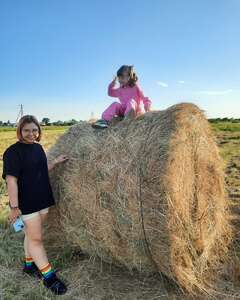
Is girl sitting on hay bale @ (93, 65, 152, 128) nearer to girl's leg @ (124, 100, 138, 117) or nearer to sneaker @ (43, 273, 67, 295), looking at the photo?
girl's leg @ (124, 100, 138, 117)

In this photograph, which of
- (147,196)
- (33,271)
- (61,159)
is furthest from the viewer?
(61,159)

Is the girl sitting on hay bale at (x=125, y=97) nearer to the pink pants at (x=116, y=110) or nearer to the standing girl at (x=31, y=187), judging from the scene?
the pink pants at (x=116, y=110)

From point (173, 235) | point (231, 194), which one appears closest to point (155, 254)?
point (173, 235)

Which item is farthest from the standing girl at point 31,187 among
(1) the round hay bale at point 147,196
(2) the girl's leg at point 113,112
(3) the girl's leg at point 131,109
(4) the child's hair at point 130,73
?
(4) the child's hair at point 130,73

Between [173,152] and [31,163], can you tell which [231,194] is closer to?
Answer: [173,152]

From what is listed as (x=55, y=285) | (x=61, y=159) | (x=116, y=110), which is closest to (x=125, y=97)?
(x=116, y=110)

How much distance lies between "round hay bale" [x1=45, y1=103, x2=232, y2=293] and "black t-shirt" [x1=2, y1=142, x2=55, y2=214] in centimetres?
30

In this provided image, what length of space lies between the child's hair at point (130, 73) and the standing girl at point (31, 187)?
117 cm

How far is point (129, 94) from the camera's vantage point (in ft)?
16.4

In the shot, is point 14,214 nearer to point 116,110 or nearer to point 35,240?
point 35,240

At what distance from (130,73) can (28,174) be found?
5.43 ft

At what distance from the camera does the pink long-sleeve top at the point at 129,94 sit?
197 inches

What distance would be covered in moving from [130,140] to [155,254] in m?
1.15

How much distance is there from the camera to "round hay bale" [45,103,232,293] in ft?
13.0
